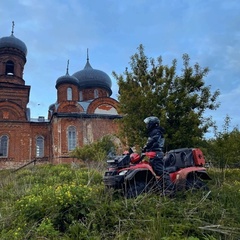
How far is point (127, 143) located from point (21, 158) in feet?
61.8

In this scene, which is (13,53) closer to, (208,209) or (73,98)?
(73,98)

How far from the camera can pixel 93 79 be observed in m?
36.2

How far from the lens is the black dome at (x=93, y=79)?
119ft

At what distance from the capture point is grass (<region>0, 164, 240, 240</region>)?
14.1 feet

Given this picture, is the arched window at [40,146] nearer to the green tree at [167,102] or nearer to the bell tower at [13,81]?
the bell tower at [13,81]

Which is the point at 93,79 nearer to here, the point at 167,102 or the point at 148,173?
the point at 167,102

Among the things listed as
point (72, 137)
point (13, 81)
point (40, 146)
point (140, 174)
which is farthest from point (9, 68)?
point (140, 174)

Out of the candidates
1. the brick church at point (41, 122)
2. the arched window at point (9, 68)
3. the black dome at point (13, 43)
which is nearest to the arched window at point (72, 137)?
the brick church at point (41, 122)

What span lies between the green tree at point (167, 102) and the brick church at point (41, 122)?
13.1 meters

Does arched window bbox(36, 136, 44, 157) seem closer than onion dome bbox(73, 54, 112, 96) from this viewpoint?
Yes

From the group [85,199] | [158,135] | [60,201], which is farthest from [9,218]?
[158,135]

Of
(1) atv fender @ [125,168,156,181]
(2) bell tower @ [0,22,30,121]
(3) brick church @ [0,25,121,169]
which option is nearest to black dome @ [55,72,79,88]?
(3) brick church @ [0,25,121,169]

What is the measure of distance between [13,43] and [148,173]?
104 feet

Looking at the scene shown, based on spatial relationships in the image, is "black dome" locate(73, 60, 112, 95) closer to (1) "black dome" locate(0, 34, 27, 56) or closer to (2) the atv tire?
(1) "black dome" locate(0, 34, 27, 56)
